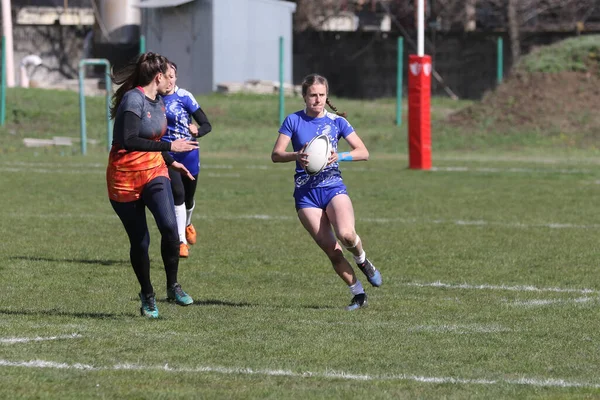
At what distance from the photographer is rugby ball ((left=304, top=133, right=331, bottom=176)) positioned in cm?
928

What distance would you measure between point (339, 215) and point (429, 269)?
2675 mm

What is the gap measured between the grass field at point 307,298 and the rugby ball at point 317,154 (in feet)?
3.60

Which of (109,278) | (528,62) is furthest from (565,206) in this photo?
(528,62)

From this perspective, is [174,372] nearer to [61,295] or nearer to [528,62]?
[61,295]

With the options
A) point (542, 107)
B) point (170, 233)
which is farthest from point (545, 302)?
point (542, 107)

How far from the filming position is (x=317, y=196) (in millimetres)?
9656

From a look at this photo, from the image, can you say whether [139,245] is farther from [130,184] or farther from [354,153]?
[354,153]

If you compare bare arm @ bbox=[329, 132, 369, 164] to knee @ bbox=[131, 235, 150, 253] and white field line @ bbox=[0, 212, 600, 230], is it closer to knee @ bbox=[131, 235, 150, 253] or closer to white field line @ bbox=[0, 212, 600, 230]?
knee @ bbox=[131, 235, 150, 253]

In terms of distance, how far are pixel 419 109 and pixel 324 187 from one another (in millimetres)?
16017

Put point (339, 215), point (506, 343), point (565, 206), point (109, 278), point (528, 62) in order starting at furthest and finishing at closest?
point (528, 62)
point (565, 206)
point (109, 278)
point (339, 215)
point (506, 343)

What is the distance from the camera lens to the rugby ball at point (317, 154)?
9.28 m

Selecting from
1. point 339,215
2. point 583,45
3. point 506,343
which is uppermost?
point 583,45

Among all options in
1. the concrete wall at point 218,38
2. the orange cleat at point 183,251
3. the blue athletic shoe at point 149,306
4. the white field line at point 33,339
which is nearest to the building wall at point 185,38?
the concrete wall at point 218,38

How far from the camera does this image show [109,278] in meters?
11.3
